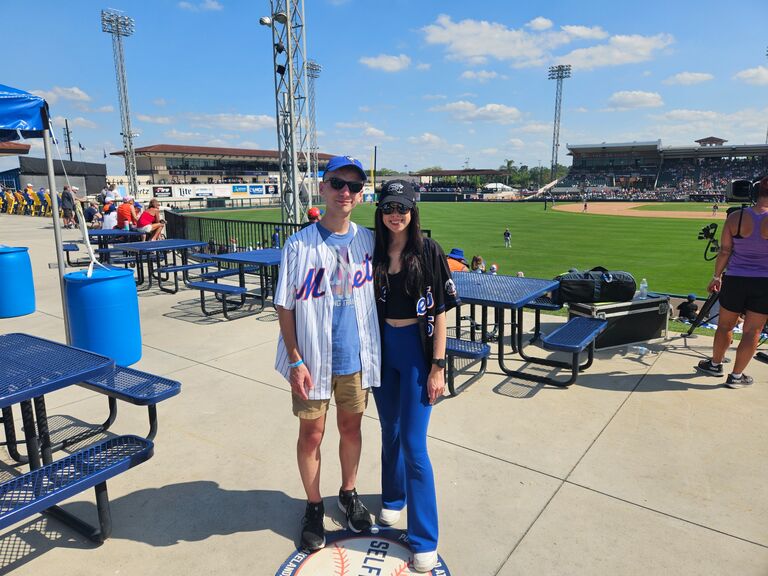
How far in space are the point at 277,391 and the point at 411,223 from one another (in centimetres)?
284

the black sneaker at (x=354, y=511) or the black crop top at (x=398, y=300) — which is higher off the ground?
the black crop top at (x=398, y=300)

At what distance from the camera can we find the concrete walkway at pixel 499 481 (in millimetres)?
2533

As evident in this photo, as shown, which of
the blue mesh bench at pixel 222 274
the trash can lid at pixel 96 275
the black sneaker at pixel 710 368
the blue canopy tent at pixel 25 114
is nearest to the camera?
the blue canopy tent at pixel 25 114

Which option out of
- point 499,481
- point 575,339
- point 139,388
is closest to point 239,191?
point 575,339

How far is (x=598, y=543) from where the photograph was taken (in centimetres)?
262

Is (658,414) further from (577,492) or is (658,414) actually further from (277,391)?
(277,391)

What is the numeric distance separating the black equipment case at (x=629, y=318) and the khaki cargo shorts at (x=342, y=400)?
3977 millimetres

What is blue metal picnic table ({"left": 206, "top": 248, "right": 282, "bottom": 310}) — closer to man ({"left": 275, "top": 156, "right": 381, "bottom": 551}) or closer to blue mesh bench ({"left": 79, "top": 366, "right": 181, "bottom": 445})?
blue mesh bench ({"left": 79, "top": 366, "right": 181, "bottom": 445})

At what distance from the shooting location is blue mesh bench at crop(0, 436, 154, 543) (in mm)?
2242

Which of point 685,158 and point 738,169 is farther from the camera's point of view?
point 685,158

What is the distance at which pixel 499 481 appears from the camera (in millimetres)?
3191

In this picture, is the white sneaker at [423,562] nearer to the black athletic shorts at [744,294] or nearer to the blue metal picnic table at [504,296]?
the blue metal picnic table at [504,296]

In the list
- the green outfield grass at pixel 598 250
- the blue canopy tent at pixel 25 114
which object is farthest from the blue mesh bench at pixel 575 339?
the green outfield grass at pixel 598 250

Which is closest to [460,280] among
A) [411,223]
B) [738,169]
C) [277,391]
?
[277,391]
